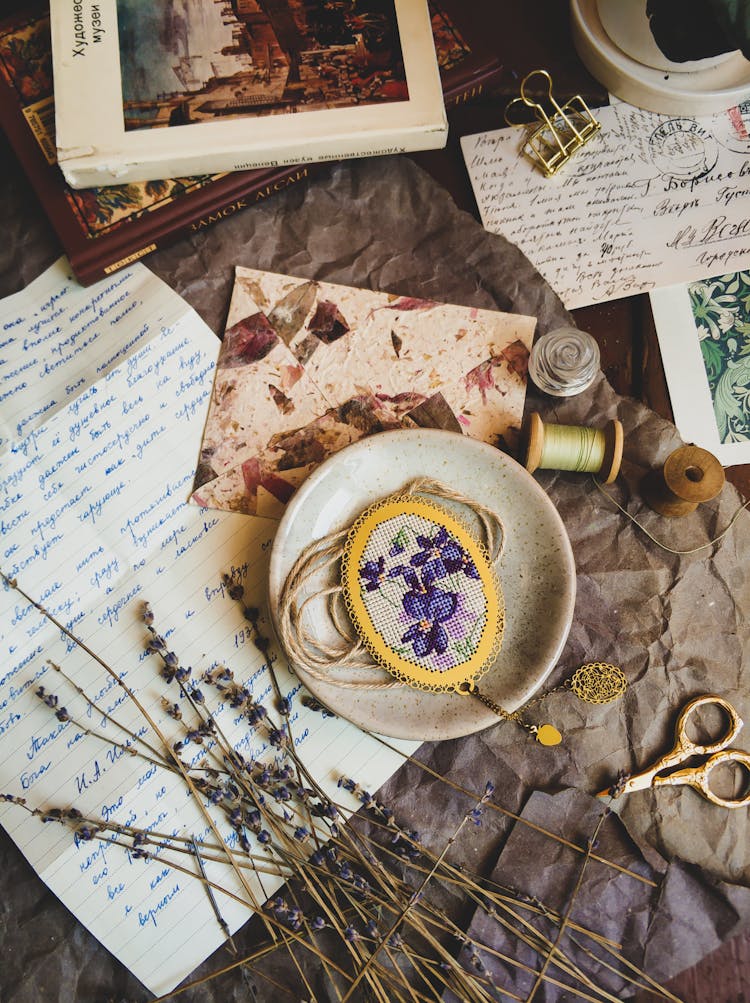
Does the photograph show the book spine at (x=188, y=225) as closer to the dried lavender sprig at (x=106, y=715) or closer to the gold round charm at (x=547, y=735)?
the dried lavender sprig at (x=106, y=715)

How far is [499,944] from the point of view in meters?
0.81

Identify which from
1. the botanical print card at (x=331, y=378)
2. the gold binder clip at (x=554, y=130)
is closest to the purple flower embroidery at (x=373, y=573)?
the botanical print card at (x=331, y=378)

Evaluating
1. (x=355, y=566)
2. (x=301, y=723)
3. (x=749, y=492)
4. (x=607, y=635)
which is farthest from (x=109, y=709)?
(x=749, y=492)

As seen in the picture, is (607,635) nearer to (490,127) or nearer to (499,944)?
(499,944)

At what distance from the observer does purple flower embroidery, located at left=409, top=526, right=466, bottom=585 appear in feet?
2.58

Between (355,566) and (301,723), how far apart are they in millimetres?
192

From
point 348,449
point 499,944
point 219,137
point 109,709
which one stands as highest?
point 219,137

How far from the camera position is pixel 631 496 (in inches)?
34.9

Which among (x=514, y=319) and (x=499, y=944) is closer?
(x=499, y=944)

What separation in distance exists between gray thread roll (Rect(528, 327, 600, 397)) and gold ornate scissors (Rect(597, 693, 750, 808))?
364 mm

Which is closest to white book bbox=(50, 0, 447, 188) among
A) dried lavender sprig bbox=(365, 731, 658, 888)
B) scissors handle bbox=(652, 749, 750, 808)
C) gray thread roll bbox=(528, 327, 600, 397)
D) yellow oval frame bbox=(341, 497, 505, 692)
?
gray thread roll bbox=(528, 327, 600, 397)

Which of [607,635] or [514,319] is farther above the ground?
[514,319]

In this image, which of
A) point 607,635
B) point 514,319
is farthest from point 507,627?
point 514,319

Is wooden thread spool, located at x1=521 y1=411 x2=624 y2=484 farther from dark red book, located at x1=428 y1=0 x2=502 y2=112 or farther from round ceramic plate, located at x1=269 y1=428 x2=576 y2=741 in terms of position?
dark red book, located at x1=428 y1=0 x2=502 y2=112
